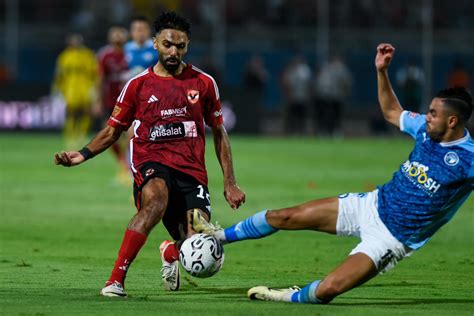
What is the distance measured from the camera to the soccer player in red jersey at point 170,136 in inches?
360

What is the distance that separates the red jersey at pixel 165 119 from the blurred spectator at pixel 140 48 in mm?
7438

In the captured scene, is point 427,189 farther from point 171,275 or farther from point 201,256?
point 171,275

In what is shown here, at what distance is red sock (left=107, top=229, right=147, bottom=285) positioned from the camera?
28.3 ft

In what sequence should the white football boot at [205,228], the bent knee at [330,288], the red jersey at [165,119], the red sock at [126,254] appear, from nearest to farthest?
the bent knee at [330,288]
the red sock at [126,254]
the white football boot at [205,228]
the red jersey at [165,119]

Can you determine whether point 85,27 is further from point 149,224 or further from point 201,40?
point 149,224

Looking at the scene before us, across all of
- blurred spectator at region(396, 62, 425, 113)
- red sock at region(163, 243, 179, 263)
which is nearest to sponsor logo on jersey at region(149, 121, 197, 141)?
red sock at region(163, 243, 179, 263)

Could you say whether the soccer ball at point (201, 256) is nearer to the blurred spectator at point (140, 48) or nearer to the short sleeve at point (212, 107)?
the short sleeve at point (212, 107)

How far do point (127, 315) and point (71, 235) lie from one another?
18.8 feet

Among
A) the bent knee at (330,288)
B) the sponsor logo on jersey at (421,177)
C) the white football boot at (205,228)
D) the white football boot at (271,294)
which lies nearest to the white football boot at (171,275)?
the white football boot at (205,228)

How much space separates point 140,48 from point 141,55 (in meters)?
0.12

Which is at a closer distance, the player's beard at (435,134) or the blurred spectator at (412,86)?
the player's beard at (435,134)

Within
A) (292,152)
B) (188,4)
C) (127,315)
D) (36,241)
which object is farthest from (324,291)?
(188,4)

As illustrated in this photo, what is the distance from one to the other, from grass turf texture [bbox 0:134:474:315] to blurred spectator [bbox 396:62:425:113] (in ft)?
36.9

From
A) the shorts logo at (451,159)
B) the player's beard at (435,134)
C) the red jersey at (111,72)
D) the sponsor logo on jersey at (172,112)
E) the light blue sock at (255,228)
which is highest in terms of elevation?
the player's beard at (435,134)
